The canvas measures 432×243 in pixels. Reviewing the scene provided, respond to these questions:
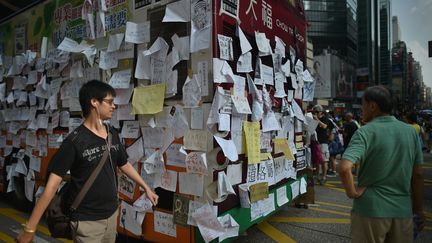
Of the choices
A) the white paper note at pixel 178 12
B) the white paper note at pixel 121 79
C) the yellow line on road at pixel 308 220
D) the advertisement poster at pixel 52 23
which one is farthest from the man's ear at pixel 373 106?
the yellow line on road at pixel 308 220

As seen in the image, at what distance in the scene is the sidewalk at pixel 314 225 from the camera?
184 inches

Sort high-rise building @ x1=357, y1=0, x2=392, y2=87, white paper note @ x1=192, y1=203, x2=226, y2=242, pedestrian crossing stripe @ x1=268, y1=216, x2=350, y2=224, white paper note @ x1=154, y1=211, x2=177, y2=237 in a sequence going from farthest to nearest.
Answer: high-rise building @ x1=357, y1=0, x2=392, y2=87 < pedestrian crossing stripe @ x1=268, y1=216, x2=350, y2=224 < white paper note @ x1=154, y1=211, x2=177, y2=237 < white paper note @ x1=192, y1=203, x2=226, y2=242

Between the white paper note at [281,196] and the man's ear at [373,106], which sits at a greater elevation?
the man's ear at [373,106]

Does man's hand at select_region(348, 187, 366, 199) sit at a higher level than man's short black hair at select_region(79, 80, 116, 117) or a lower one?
lower

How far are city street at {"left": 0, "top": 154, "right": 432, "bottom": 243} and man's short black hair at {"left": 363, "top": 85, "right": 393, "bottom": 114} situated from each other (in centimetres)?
266

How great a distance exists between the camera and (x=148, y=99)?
11.6 feet

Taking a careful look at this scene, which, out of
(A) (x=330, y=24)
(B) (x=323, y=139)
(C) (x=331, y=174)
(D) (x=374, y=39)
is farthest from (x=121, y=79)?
(D) (x=374, y=39)

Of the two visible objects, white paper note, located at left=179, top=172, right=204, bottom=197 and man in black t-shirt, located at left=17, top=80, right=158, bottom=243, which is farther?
white paper note, located at left=179, top=172, right=204, bottom=197

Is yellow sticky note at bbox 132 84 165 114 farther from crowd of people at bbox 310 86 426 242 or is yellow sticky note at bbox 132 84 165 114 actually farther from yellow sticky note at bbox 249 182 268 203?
crowd of people at bbox 310 86 426 242

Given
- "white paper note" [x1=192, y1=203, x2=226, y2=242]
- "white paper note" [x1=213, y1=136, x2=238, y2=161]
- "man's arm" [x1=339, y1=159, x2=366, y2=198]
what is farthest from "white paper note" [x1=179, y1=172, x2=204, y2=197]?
"man's arm" [x1=339, y1=159, x2=366, y2=198]

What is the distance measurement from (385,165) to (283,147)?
2.04m

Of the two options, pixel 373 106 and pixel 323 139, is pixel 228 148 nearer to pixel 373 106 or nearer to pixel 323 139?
pixel 373 106

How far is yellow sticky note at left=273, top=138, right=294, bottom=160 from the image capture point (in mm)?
4283

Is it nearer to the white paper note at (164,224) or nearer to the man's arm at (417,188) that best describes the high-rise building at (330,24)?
the white paper note at (164,224)
